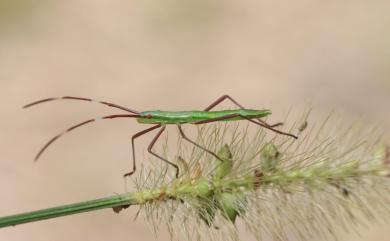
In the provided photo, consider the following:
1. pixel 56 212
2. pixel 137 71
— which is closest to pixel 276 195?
pixel 56 212

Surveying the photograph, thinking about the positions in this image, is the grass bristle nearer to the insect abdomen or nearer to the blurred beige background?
the insect abdomen

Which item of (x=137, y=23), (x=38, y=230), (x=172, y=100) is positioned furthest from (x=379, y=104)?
(x=38, y=230)

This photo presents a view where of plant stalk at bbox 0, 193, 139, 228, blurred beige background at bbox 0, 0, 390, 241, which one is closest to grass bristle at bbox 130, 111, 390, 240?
plant stalk at bbox 0, 193, 139, 228

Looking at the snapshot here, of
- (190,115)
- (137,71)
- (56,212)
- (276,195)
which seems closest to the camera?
(56,212)

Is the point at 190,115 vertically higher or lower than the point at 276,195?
higher

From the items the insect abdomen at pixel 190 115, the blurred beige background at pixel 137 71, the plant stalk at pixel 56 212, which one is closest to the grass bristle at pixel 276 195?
the plant stalk at pixel 56 212

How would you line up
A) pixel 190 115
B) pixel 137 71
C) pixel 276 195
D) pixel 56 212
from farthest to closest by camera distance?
pixel 137 71
pixel 190 115
pixel 276 195
pixel 56 212

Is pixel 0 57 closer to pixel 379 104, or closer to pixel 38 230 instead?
pixel 38 230

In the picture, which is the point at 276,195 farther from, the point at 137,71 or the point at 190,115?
the point at 137,71

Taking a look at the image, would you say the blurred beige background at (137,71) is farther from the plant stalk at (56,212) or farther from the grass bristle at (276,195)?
the plant stalk at (56,212)
